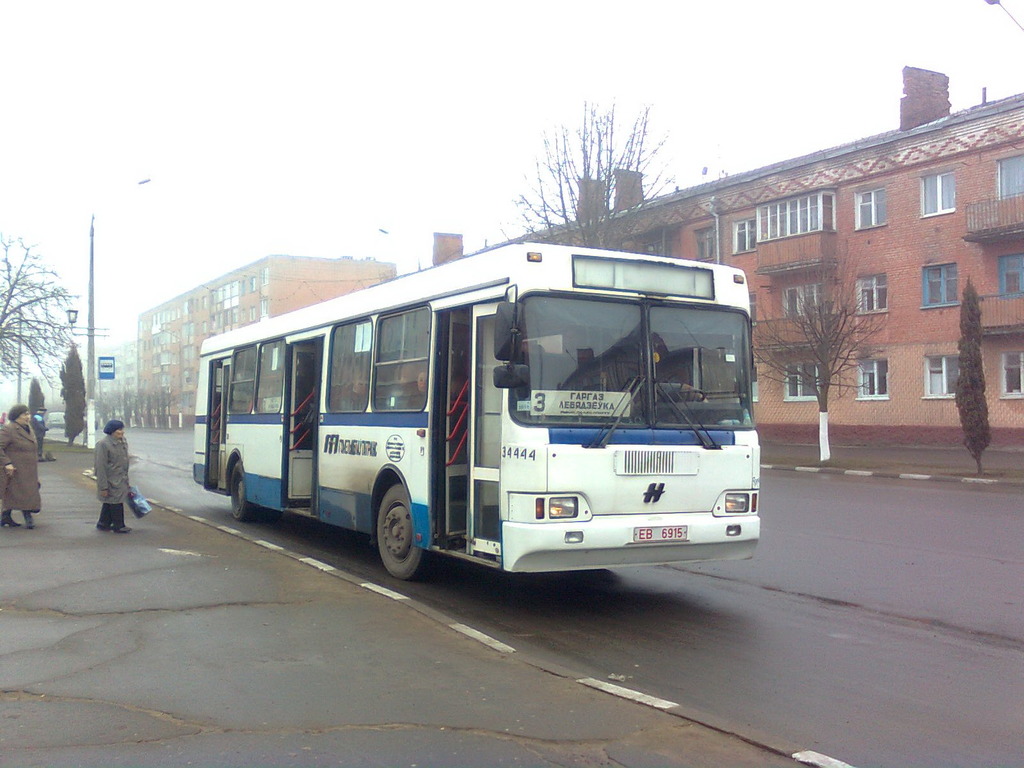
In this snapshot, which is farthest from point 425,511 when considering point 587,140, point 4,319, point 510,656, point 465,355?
point 4,319

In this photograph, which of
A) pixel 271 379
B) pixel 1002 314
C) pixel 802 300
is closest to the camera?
pixel 271 379

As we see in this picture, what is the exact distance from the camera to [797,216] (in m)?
37.1

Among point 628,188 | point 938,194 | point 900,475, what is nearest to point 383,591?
A: point 900,475

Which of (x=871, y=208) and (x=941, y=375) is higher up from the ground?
(x=871, y=208)

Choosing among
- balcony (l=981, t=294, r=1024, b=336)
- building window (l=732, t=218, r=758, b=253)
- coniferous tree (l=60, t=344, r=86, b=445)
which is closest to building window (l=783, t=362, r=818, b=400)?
balcony (l=981, t=294, r=1024, b=336)

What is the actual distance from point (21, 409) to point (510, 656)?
9.13m

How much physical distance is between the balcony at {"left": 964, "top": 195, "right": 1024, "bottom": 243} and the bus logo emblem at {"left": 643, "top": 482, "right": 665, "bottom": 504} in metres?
26.2

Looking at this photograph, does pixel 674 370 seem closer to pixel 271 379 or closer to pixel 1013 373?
pixel 271 379

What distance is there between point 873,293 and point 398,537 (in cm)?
2914

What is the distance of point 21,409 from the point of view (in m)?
12.9

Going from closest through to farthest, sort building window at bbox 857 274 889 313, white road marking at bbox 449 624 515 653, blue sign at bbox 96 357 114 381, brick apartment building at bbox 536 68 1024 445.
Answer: white road marking at bbox 449 624 515 653, blue sign at bbox 96 357 114 381, brick apartment building at bbox 536 68 1024 445, building window at bbox 857 274 889 313

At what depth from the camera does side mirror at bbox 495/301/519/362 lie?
7.41 m

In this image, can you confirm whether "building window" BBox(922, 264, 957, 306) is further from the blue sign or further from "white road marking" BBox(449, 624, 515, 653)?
"white road marking" BBox(449, 624, 515, 653)

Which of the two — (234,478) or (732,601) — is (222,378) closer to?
(234,478)
